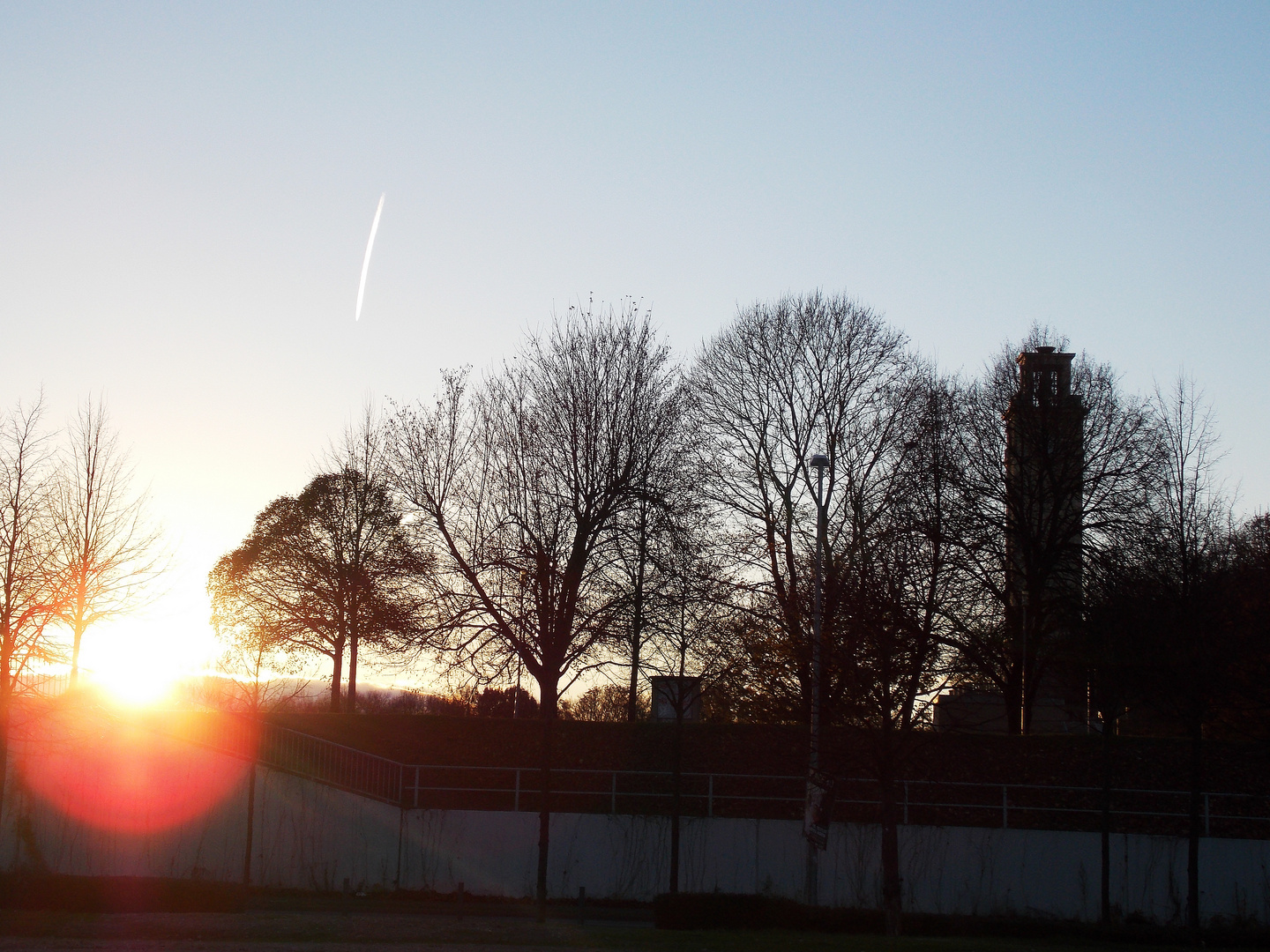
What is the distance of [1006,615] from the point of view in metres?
32.8

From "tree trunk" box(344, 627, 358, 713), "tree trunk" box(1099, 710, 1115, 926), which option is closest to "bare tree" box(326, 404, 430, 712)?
"tree trunk" box(344, 627, 358, 713)

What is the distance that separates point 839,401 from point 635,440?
667 centimetres

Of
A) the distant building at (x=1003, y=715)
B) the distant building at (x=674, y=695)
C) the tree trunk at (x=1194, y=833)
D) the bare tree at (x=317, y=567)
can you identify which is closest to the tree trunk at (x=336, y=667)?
the bare tree at (x=317, y=567)

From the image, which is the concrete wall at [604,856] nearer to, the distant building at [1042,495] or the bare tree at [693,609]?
the bare tree at [693,609]

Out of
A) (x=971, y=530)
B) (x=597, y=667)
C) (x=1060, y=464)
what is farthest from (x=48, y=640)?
(x=1060, y=464)

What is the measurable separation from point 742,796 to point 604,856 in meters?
3.57

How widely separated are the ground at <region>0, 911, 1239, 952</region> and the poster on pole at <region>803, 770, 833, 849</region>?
80.9 inches

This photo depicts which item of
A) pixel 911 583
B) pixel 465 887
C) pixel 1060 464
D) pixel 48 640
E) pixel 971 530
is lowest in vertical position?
pixel 465 887

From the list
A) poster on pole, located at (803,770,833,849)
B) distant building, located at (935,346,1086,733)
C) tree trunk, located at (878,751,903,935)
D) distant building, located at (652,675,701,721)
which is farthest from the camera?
distant building, located at (935,346,1086,733)

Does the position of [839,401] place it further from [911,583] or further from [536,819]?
[536,819]

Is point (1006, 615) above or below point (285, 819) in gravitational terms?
above

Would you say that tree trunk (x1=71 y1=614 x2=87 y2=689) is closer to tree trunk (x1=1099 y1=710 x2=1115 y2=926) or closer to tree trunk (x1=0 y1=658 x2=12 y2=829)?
tree trunk (x1=0 y1=658 x2=12 y2=829)

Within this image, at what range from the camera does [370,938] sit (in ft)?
53.4

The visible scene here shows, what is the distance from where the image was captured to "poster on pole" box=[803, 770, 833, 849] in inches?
801
